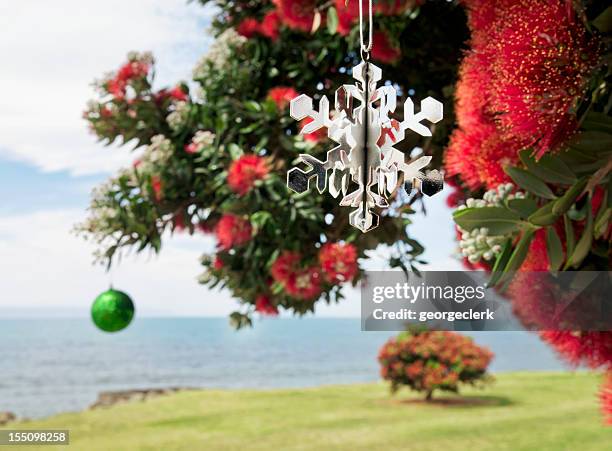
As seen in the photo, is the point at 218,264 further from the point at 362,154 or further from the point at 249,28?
the point at 362,154

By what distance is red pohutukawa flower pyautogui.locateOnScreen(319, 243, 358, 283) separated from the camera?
1692 millimetres

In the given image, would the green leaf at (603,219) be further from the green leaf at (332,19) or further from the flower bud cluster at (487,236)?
the green leaf at (332,19)

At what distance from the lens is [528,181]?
0.93 meters

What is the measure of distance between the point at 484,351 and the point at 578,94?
17.2 feet

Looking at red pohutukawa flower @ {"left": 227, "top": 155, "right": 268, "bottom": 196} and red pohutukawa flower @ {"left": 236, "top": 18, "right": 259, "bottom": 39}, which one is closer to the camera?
red pohutukawa flower @ {"left": 227, "top": 155, "right": 268, "bottom": 196}

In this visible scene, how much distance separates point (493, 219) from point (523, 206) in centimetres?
4

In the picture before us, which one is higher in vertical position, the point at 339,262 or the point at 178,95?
the point at 178,95

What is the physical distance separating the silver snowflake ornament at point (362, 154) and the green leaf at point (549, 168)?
330 mm

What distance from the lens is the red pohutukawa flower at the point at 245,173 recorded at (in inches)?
67.3

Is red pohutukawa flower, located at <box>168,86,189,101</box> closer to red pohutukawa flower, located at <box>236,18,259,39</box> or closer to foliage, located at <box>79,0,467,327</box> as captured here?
foliage, located at <box>79,0,467,327</box>

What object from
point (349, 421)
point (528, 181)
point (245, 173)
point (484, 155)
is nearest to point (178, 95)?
point (245, 173)

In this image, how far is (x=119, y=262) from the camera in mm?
1836

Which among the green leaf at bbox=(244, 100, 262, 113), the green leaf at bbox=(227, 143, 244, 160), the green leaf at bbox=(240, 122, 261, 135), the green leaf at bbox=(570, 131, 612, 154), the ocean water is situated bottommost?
the ocean water

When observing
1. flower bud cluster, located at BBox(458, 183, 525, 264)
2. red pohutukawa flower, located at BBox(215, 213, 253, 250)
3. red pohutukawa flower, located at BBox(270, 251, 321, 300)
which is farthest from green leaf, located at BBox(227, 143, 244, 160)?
flower bud cluster, located at BBox(458, 183, 525, 264)
